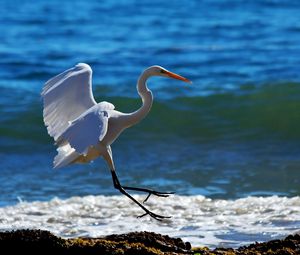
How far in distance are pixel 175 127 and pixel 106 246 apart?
5.57 meters

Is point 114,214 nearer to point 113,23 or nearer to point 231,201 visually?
point 231,201

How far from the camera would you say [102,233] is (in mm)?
5957

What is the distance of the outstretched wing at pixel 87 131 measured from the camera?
490 cm

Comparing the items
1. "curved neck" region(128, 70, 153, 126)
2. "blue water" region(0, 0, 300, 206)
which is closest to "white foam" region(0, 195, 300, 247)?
"blue water" region(0, 0, 300, 206)

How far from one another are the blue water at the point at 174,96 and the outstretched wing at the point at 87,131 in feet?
7.15

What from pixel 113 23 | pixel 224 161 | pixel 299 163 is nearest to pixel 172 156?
pixel 224 161

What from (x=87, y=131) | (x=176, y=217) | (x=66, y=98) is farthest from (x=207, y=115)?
(x=87, y=131)

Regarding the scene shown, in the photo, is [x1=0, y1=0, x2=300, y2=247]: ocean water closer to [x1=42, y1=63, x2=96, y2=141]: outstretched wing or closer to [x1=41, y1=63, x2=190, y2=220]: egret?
[x1=41, y1=63, x2=190, y2=220]: egret

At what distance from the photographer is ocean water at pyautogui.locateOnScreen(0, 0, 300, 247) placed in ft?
21.1

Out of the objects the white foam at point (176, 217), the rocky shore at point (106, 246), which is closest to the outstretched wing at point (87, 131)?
the rocky shore at point (106, 246)

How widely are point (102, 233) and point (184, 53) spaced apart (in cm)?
925

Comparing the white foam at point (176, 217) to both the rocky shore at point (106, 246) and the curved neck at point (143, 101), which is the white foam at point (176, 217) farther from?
the curved neck at point (143, 101)

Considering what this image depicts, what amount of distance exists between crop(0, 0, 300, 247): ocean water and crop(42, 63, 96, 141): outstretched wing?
2.61ft

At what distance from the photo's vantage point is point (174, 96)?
448 inches
